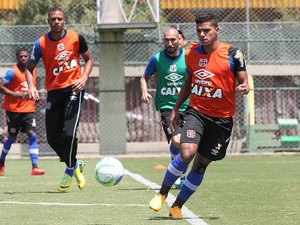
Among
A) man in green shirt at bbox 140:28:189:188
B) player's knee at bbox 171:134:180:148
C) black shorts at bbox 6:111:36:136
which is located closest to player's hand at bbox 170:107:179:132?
player's knee at bbox 171:134:180:148

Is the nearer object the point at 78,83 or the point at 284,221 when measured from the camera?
the point at 284,221

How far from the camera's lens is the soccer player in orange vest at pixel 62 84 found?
11078 millimetres

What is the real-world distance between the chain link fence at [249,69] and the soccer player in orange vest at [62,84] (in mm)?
10319

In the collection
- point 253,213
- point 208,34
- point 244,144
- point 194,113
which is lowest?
point 244,144

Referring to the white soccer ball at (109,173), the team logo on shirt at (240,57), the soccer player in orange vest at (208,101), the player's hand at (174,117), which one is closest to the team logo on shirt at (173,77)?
the white soccer ball at (109,173)

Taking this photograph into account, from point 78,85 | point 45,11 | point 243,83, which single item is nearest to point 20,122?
point 78,85

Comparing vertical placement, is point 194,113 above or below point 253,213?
above

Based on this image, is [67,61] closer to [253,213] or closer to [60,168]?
[253,213]

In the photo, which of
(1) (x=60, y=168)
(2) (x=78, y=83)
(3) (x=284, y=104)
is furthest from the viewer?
(3) (x=284, y=104)

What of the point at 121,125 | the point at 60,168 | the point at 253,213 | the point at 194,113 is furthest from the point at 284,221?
the point at 121,125

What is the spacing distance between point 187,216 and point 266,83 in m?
19.7

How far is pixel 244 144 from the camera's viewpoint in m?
23.3

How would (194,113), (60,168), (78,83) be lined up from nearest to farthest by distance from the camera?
(194,113) < (78,83) < (60,168)

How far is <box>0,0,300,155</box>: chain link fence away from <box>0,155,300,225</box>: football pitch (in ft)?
21.9
